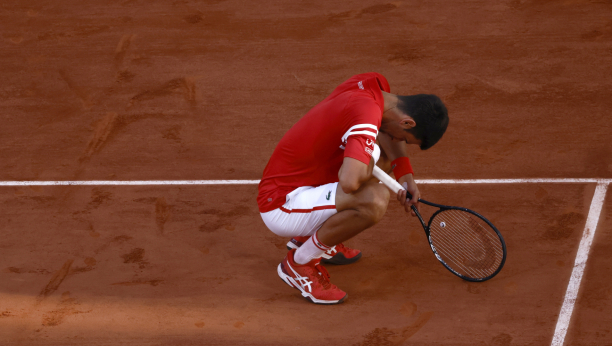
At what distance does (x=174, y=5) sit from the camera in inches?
323

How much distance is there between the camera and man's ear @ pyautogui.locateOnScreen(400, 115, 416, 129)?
3949 millimetres

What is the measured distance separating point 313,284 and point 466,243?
119cm

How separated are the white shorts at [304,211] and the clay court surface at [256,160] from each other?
0.60 meters

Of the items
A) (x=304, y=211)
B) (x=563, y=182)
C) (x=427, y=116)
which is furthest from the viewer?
(x=563, y=182)

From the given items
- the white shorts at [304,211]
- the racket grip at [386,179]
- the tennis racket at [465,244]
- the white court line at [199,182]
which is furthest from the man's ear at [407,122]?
the white court line at [199,182]

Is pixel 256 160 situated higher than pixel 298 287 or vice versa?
pixel 256 160

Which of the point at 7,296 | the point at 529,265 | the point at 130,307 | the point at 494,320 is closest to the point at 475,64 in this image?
the point at 529,265

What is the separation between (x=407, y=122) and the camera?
3959 millimetres

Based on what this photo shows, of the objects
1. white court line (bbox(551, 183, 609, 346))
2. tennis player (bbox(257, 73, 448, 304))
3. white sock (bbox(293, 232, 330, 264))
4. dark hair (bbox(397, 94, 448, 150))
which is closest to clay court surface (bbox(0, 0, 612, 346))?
white court line (bbox(551, 183, 609, 346))

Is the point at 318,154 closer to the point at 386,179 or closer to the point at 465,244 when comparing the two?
the point at 386,179

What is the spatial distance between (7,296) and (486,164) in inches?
165

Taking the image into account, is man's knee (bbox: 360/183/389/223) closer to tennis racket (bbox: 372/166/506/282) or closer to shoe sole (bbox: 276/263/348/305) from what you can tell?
tennis racket (bbox: 372/166/506/282)

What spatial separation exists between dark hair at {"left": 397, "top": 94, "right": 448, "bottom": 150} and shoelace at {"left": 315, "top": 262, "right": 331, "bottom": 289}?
1.27m

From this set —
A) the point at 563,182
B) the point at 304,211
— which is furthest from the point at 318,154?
the point at 563,182
